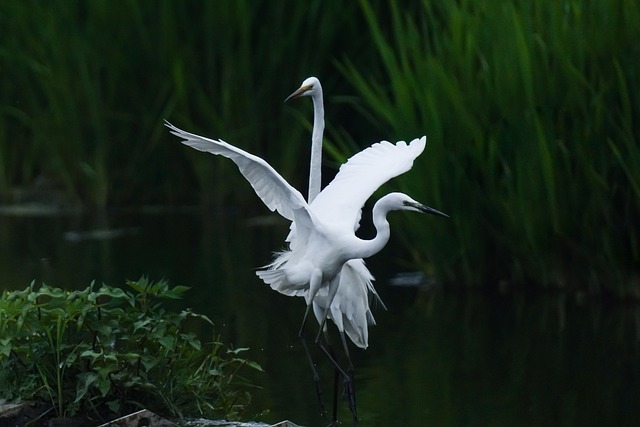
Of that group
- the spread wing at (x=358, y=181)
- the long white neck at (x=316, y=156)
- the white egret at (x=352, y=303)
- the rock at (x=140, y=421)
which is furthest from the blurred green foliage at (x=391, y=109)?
the rock at (x=140, y=421)

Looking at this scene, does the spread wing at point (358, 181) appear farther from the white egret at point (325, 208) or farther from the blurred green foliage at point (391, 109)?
the blurred green foliage at point (391, 109)

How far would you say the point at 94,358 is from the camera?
5.05 metres

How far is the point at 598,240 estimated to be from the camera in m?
7.91

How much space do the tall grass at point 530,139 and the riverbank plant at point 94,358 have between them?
126 inches

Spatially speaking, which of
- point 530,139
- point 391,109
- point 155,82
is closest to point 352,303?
point 530,139

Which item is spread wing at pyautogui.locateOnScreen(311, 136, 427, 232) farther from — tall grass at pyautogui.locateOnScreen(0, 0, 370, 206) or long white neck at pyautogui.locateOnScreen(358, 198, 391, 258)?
tall grass at pyautogui.locateOnScreen(0, 0, 370, 206)

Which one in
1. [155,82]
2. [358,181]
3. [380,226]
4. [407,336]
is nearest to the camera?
[380,226]

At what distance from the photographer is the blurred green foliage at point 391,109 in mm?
7855

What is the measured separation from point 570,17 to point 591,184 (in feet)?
3.33

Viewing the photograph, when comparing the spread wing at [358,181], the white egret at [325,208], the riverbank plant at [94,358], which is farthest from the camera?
the spread wing at [358,181]

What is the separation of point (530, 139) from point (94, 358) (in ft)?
12.3

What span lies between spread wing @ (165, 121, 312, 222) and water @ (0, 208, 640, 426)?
0.90 metres

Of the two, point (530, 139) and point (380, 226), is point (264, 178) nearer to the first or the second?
point (380, 226)

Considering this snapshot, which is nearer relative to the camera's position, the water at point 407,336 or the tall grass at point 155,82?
the water at point 407,336
